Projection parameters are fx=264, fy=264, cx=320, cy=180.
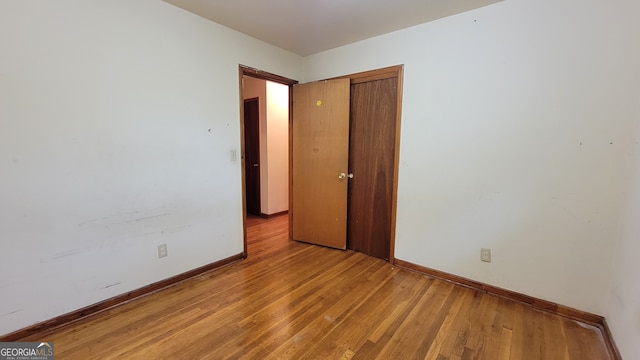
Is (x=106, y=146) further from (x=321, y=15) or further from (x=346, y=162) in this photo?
(x=346, y=162)

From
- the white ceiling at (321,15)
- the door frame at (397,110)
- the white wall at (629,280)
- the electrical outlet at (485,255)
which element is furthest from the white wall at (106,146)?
the white wall at (629,280)

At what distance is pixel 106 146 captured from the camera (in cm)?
194

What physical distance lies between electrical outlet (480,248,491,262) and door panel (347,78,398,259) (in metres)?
0.89

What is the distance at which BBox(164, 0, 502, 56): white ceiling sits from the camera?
84.0 inches

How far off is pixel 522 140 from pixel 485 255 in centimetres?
100

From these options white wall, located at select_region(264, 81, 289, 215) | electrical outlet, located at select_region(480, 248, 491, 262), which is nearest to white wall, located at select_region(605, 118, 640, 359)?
electrical outlet, located at select_region(480, 248, 491, 262)

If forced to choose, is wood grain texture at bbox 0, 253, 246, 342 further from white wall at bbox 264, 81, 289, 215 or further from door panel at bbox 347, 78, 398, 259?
white wall at bbox 264, 81, 289, 215

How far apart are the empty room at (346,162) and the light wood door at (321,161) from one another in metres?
0.11

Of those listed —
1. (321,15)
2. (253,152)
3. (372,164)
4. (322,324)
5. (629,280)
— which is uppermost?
(321,15)

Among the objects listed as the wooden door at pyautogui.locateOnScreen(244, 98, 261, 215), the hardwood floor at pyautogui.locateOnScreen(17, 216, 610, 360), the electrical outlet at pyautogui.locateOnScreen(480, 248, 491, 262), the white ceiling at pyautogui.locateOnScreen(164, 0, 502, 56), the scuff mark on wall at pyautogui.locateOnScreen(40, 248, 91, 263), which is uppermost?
the white ceiling at pyautogui.locateOnScreen(164, 0, 502, 56)

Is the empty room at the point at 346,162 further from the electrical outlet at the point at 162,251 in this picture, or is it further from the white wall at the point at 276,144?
the white wall at the point at 276,144

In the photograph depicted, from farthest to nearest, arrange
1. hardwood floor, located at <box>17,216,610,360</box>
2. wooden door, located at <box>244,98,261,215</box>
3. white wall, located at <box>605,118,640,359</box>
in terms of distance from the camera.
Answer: wooden door, located at <box>244,98,261,215</box> < hardwood floor, located at <box>17,216,610,360</box> < white wall, located at <box>605,118,640,359</box>

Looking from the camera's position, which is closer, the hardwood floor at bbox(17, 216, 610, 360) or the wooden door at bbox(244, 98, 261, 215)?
the hardwood floor at bbox(17, 216, 610, 360)

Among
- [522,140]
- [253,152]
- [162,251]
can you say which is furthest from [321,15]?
[253,152]
